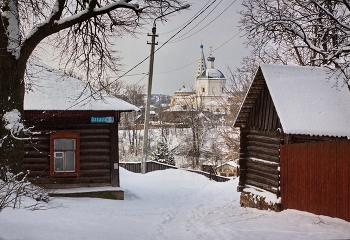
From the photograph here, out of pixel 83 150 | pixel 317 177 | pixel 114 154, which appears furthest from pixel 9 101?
pixel 317 177

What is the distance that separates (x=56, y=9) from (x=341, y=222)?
799cm

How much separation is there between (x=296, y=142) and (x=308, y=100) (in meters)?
1.35

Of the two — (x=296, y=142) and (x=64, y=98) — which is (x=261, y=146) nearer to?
(x=296, y=142)

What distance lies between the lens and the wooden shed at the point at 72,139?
15.3m

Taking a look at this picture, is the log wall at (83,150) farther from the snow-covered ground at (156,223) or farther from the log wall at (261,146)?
the log wall at (261,146)

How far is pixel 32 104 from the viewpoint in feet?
49.1

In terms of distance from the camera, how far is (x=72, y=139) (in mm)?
15750

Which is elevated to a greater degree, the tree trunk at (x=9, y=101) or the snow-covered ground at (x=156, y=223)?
the tree trunk at (x=9, y=101)

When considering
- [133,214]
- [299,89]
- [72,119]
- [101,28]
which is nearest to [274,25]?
[299,89]

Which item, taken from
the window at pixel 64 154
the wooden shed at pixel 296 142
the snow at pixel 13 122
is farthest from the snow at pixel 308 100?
the window at pixel 64 154

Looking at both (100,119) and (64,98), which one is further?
(100,119)

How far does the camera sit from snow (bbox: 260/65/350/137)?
12.1m

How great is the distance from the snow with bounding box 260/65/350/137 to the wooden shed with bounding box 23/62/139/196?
205 inches

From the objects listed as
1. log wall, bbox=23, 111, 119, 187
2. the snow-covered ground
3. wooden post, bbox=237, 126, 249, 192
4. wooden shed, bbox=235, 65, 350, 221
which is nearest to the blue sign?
log wall, bbox=23, 111, 119, 187
